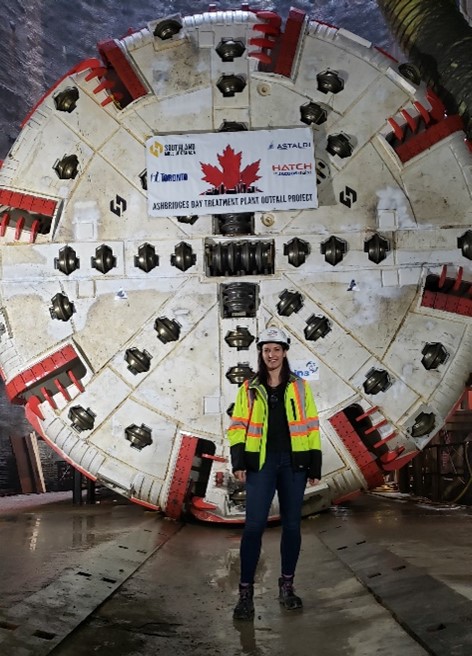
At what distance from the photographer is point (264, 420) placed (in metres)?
3.34

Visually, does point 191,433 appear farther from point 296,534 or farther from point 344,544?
point 296,534

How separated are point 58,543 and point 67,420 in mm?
1034

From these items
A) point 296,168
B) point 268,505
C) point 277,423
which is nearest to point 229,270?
point 296,168

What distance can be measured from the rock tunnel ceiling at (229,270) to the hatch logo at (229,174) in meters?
0.02

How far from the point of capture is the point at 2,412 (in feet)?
40.4

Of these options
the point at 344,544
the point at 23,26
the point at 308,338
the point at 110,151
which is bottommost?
the point at 344,544

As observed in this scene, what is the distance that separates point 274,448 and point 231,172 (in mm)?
2603

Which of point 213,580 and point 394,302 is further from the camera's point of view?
point 394,302

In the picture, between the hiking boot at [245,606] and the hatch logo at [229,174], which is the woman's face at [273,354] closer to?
the hiking boot at [245,606]

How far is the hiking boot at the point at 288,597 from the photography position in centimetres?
318

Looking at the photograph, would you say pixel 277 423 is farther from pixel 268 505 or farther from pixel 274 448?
pixel 268 505

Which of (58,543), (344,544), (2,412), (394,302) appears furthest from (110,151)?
(2,412)

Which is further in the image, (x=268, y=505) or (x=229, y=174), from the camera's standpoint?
(x=229, y=174)

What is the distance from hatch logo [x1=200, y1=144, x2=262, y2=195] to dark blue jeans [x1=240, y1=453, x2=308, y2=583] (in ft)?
8.34
